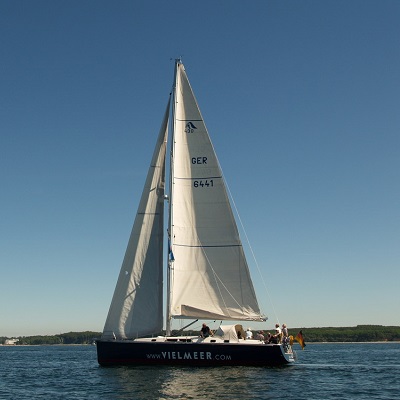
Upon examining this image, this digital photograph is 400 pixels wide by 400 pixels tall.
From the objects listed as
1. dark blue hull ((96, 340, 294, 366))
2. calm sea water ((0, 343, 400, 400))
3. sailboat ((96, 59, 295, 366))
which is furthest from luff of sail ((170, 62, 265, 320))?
calm sea water ((0, 343, 400, 400))

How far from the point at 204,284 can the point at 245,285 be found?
97.0 inches

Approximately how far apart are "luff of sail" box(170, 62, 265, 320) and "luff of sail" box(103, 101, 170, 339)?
4.14ft

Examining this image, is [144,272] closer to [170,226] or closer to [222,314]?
[170,226]

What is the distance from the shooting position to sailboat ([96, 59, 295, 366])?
31.7 m

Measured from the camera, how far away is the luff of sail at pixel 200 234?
1277 inches

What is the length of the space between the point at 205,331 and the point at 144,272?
536 centimetres

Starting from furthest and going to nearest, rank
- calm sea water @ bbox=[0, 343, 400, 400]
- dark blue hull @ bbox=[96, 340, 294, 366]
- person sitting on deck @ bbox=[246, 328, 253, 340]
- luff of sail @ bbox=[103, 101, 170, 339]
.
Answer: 1. luff of sail @ bbox=[103, 101, 170, 339]
2. person sitting on deck @ bbox=[246, 328, 253, 340]
3. dark blue hull @ bbox=[96, 340, 294, 366]
4. calm sea water @ bbox=[0, 343, 400, 400]

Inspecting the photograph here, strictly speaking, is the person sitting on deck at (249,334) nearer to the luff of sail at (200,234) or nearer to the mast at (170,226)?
the luff of sail at (200,234)

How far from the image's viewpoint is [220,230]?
33312mm

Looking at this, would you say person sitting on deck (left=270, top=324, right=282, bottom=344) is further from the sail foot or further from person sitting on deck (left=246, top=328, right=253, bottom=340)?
the sail foot

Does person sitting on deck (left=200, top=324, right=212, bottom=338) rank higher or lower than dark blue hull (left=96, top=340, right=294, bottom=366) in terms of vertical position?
higher

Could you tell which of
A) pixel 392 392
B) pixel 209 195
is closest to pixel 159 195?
pixel 209 195

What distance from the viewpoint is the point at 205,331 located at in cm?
3067

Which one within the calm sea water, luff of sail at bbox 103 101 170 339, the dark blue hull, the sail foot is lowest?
the calm sea water
